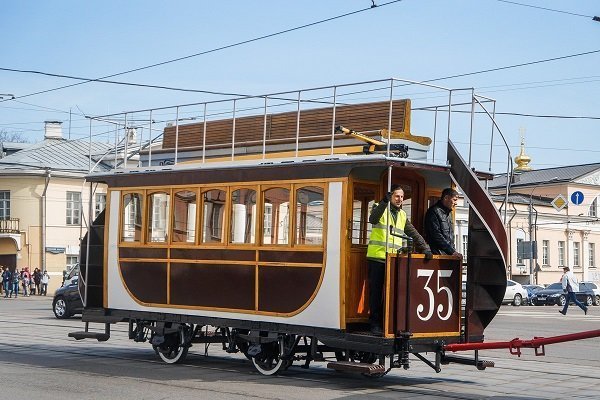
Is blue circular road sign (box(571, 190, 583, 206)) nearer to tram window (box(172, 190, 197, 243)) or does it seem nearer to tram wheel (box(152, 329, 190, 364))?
tram wheel (box(152, 329, 190, 364))

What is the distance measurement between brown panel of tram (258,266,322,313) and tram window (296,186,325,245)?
1.36ft

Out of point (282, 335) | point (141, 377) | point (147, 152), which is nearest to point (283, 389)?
point (282, 335)

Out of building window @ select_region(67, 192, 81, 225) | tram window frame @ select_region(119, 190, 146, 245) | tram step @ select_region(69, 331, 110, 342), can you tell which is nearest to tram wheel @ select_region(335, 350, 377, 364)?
tram window frame @ select_region(119, 190, 146, 245)

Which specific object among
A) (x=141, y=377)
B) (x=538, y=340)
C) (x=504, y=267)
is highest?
(x=504, y=267)

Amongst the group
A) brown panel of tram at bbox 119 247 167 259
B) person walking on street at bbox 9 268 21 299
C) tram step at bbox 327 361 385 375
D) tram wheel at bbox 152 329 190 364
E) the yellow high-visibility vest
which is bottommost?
person walking on street at bbox 9 268 21 299

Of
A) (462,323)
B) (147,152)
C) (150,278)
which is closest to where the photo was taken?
(462,323)

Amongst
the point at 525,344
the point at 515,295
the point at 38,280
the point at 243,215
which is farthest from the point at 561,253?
the point at 525,344

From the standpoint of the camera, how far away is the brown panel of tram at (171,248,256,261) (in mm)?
13742

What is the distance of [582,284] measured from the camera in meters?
54.3

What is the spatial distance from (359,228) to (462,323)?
1826 millimetres

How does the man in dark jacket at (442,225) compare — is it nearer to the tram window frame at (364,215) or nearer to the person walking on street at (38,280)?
the tram window frame at (364,215)

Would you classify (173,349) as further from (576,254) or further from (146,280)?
(576,254)

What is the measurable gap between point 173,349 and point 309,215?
375cm

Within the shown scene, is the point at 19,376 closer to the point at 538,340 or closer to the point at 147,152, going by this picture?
the point at 147,152
